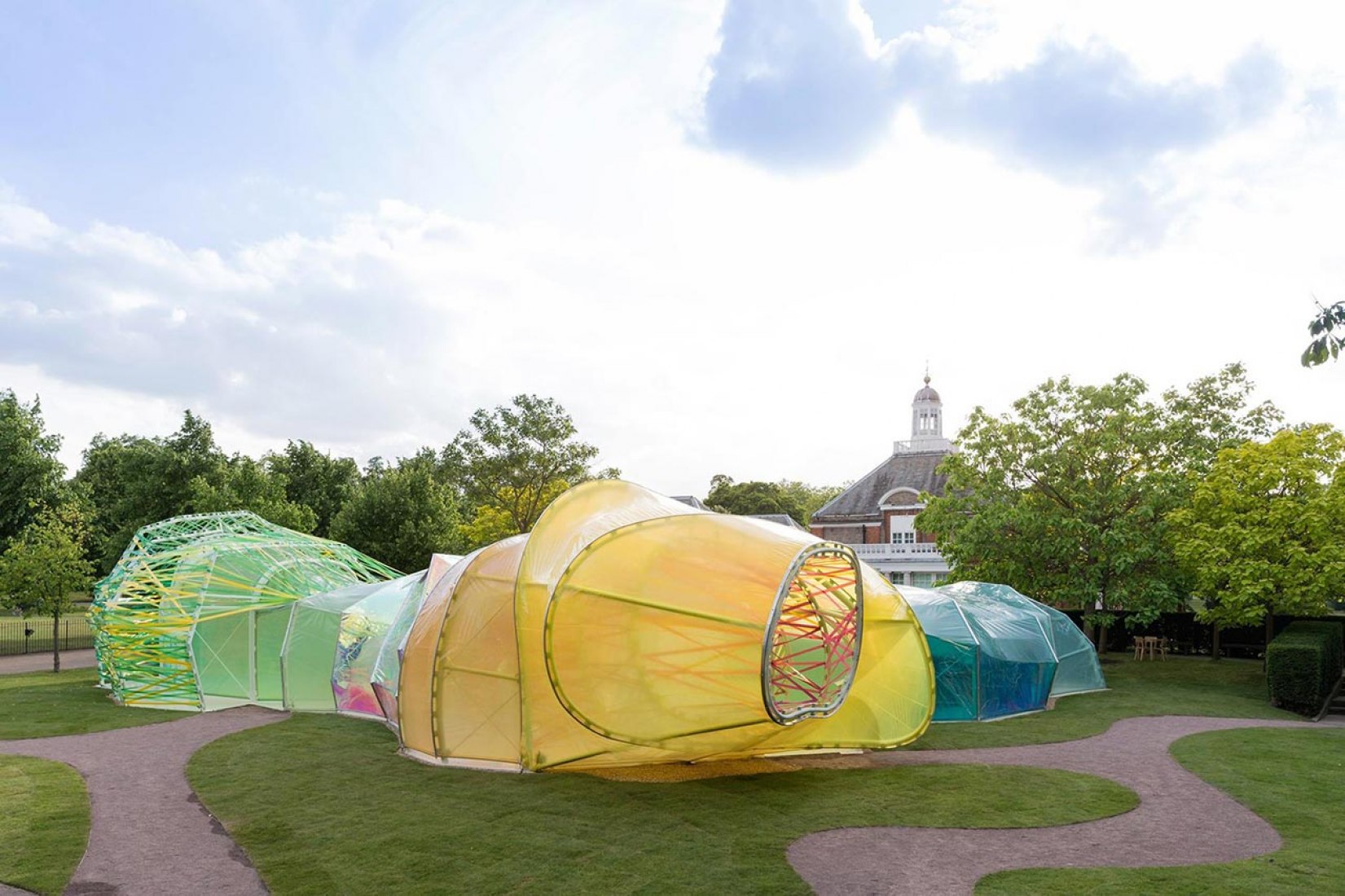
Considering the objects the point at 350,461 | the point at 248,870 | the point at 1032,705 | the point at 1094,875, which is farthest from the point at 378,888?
the point at 350,461

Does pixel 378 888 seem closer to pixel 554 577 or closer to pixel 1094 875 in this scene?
pixel 554 577

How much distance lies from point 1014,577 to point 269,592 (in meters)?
22.3

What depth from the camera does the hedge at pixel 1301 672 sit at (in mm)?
21969

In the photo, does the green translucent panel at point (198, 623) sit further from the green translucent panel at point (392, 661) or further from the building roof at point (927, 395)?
the building roof at point (927, 395)

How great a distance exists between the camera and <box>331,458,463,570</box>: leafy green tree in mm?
43750

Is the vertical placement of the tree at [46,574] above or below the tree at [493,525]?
below

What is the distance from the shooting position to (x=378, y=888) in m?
9.39

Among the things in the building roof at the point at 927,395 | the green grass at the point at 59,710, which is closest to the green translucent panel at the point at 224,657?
the green grass at the point at 59,710

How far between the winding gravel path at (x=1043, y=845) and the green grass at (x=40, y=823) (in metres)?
8.30

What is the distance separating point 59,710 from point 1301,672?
97.0 feet

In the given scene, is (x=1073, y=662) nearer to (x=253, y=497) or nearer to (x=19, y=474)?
(x=253, y=497)

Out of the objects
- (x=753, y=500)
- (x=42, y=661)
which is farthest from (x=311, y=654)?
(x=753, y=500)

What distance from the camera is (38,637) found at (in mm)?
39906

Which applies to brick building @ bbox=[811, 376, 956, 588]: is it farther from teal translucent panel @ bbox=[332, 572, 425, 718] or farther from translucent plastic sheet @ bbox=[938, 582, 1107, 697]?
teal translucent panel @ bbox=[332, 572, 425, 718]
